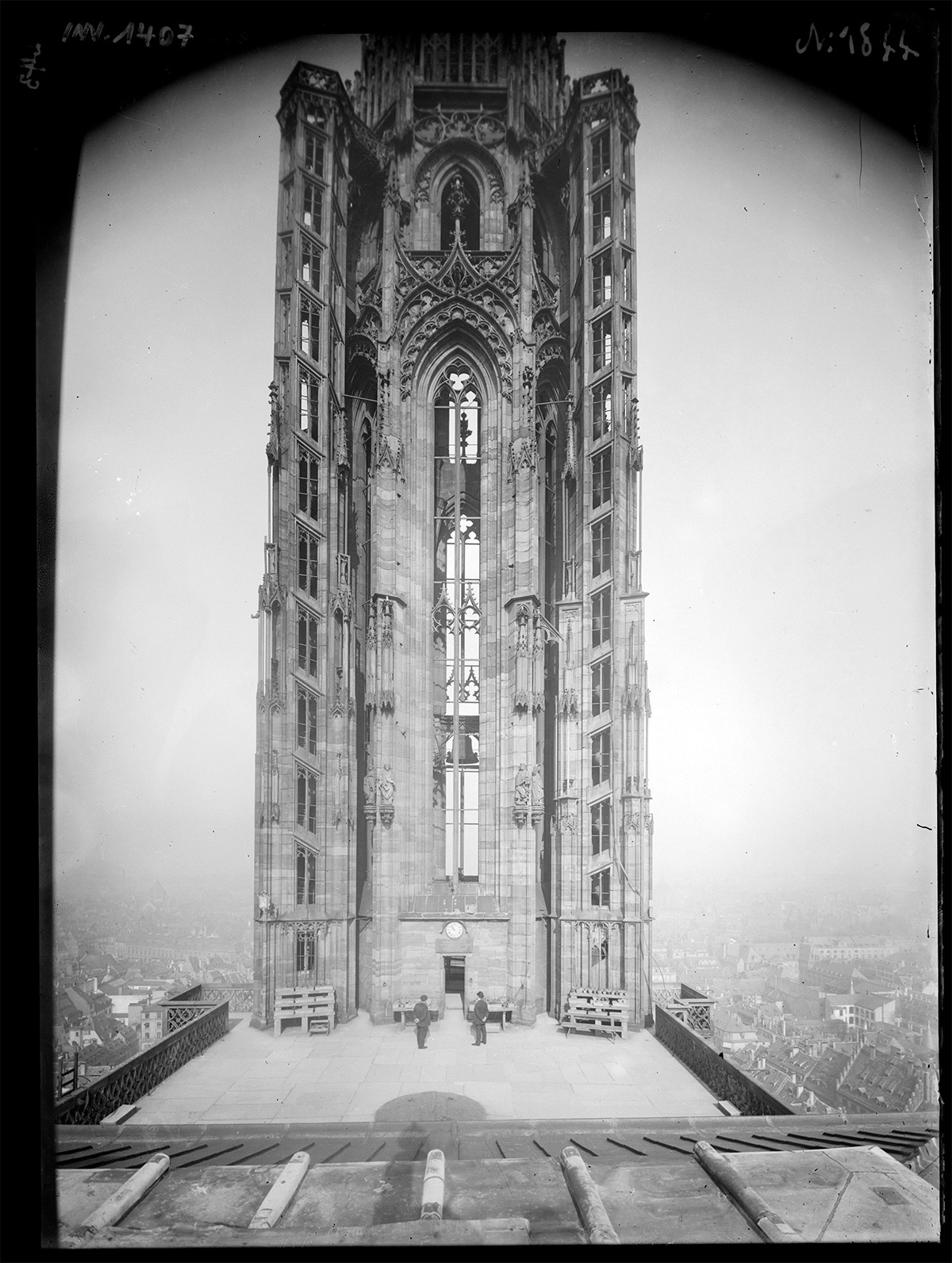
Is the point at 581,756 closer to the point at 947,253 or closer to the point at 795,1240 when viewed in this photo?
the point at 795,1240

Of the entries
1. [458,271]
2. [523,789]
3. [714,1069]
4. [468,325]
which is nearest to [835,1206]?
[714,1069]

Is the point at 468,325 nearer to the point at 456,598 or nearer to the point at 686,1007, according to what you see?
the point at 456,598

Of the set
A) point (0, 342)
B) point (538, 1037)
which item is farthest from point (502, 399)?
point (538, 1037)

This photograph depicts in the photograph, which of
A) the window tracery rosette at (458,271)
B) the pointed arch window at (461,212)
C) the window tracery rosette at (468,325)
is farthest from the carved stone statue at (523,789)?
the pointed arch window at (461,212)

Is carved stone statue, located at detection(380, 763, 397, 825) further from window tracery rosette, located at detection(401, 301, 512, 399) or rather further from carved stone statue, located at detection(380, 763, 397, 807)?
window tracery rosette, located at detection(401, 301, 512, 399)

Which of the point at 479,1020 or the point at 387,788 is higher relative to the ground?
the point at 387,788

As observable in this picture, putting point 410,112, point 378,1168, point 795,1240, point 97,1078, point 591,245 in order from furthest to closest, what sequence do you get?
point 591,245 → point 410,112 → point 97,1078 → point 378,1168 → point 795,1240
